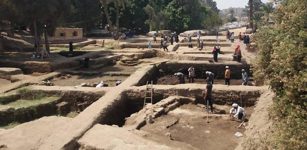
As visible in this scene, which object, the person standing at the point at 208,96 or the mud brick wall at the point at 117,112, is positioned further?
the person standing at the point at 208,96

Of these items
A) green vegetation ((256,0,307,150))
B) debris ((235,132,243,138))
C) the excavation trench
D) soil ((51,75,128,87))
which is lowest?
debris ((235,132,243,138))

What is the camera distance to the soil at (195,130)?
13383mm

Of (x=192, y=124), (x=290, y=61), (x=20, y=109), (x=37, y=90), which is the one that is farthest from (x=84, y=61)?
(x=290, y=61)

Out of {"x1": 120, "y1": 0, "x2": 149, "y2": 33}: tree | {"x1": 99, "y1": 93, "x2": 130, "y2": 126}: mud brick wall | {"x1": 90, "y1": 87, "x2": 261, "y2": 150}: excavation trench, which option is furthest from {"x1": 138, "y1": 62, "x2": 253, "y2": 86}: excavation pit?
{"x1": 120, "y1": 0, "x2": 149, "y2": 33}: tree

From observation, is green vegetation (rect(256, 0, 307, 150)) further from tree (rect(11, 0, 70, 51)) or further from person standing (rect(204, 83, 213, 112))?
tree (rect(11, 0, 70, 51))

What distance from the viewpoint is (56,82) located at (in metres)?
22.7

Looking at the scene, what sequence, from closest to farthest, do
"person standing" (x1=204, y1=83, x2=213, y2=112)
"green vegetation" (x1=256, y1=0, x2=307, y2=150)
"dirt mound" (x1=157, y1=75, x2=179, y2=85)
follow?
"green vegetation" (x1=256, y1=0, x2=307, y2=150) < "person standing" (x1=204, y1=83, x2=213, y2=112) < "dirt mound" (x1=157, y1=75, x2=179, y2=85)

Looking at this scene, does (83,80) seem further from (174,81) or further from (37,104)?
(37,104)

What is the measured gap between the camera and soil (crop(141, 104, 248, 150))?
43.9 feet

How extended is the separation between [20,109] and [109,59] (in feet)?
45.0

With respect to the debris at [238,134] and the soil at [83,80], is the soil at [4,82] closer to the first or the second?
the soil at [83,80]

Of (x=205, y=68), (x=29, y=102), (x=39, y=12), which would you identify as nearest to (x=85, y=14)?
(x=39, y=12)

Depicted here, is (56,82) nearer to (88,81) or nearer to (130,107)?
(88,81)

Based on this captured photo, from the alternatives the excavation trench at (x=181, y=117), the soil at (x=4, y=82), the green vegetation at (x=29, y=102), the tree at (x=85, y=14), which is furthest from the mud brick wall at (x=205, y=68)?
the tree at (x=85, y=14)
